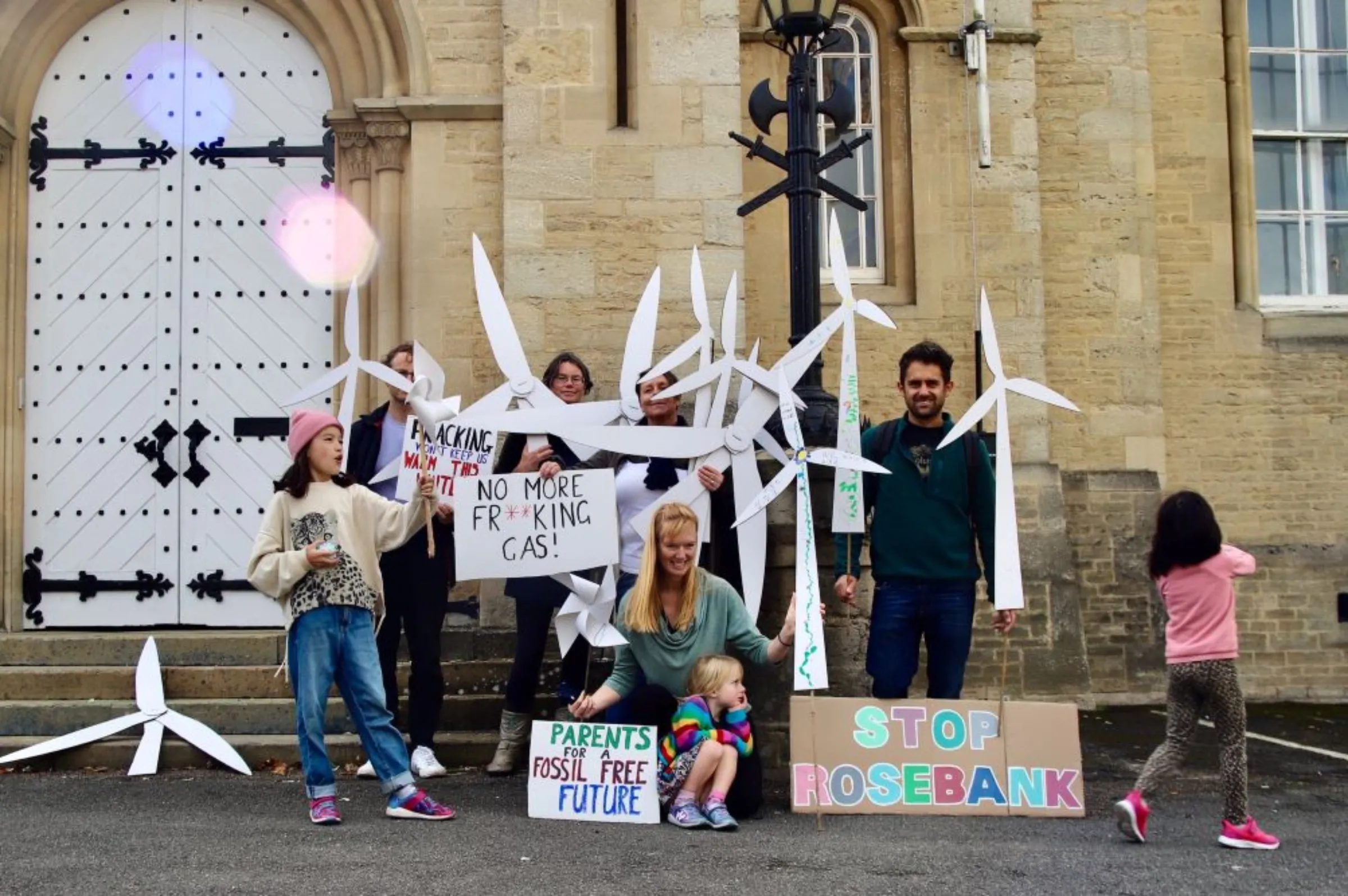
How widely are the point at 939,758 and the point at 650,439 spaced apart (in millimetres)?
1807

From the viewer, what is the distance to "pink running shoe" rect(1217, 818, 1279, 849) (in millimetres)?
5418

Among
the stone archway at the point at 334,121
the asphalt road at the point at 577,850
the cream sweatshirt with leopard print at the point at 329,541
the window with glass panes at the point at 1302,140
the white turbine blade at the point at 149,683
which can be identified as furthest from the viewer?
the window with glass panes at the point at 1302,140

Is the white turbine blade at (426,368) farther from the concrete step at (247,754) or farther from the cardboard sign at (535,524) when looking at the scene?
the concrete step at (247,754)

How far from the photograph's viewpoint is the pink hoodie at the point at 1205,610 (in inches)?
216

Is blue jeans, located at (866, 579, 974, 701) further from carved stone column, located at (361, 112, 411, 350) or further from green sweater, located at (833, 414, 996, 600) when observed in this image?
carved stone column, located at (361, 112, 411, 350)

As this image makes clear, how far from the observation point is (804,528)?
609cm

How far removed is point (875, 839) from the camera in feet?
17.9

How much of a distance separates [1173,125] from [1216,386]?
2.09m

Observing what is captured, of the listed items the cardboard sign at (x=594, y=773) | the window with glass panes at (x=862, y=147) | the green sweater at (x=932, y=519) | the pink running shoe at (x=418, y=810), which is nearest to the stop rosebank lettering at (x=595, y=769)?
the cardboard sign at (x=594, y=773)

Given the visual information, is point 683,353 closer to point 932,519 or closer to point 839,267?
point 839,267

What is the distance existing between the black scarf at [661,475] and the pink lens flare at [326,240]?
3.36 meters

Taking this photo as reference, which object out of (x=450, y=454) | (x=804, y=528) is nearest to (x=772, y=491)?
(x=804, y=528)

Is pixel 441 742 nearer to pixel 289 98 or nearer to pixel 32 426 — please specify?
pixel 32 426

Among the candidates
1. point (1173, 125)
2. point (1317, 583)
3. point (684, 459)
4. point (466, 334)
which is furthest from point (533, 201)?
point (1317, 583)
